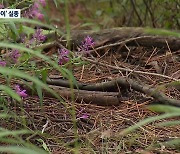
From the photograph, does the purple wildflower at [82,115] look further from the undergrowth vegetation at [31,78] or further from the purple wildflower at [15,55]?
the purple wildflower at [15,55]

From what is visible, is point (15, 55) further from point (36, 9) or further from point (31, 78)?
point (31, 78)

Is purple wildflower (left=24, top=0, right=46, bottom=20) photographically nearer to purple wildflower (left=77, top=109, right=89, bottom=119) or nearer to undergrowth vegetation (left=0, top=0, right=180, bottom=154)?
undergrowth vegetation (left=0, top=0, right=180, bottom=154)

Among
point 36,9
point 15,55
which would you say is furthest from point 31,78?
point 36,9

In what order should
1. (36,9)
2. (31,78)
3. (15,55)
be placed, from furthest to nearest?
(36,9) < (15,55) < (31,78)

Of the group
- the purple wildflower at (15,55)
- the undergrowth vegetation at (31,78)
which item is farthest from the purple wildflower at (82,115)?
the purple wildflower at (15,55)

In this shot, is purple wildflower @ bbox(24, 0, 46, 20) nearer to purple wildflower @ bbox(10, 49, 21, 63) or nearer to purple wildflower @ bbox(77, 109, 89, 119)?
purple wildflower @ bbox(10, 49, 21, 63)

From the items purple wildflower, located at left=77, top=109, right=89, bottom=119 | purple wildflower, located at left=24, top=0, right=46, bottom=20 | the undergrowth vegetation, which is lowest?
purple wildflower, located at left=77, top=109, right=89, bottom=119

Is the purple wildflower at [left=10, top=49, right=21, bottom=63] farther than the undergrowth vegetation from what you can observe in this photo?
Yes

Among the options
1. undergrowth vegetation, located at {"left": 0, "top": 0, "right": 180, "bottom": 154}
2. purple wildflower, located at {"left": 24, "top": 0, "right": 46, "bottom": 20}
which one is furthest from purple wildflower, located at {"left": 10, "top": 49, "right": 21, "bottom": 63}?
purple wildflower, located at {"left": 24, "top": 0, "right": 46, "bottom": 20}

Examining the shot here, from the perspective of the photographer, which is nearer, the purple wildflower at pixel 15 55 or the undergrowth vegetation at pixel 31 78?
the undergrowth vegetation at pixel 31 78

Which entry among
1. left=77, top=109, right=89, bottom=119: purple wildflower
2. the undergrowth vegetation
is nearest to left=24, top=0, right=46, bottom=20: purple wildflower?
the undergrowth vegetation

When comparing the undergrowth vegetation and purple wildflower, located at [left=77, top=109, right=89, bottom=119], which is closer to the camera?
the undergrowth vegetation

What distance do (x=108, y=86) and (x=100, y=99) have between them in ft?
0.43

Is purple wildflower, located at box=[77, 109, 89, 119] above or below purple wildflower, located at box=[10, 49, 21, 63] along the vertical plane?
below
